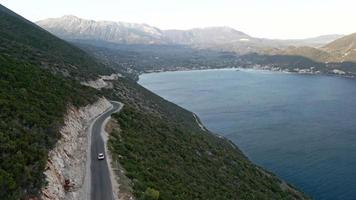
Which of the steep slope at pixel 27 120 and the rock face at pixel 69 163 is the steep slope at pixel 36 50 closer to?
the steep slope at pixel 27 120

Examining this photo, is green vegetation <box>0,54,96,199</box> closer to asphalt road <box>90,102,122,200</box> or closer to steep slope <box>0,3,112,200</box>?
steep slope <box>0,3,112,200</box>

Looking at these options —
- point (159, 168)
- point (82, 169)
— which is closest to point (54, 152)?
point (82, 169)

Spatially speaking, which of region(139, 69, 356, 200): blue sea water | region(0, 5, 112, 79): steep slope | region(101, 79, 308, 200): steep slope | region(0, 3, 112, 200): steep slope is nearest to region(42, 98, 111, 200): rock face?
region(0, 3, 112, 200): steep slope

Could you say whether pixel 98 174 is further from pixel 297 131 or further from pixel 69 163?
pixel 297 131

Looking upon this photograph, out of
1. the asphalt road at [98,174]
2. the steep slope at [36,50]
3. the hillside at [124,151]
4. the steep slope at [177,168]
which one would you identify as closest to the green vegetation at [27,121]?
the hillside at [124,151]

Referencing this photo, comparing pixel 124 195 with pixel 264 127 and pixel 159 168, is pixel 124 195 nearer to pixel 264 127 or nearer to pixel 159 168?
pixel 159 168

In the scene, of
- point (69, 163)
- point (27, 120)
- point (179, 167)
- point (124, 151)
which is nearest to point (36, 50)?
point (179, 167)
